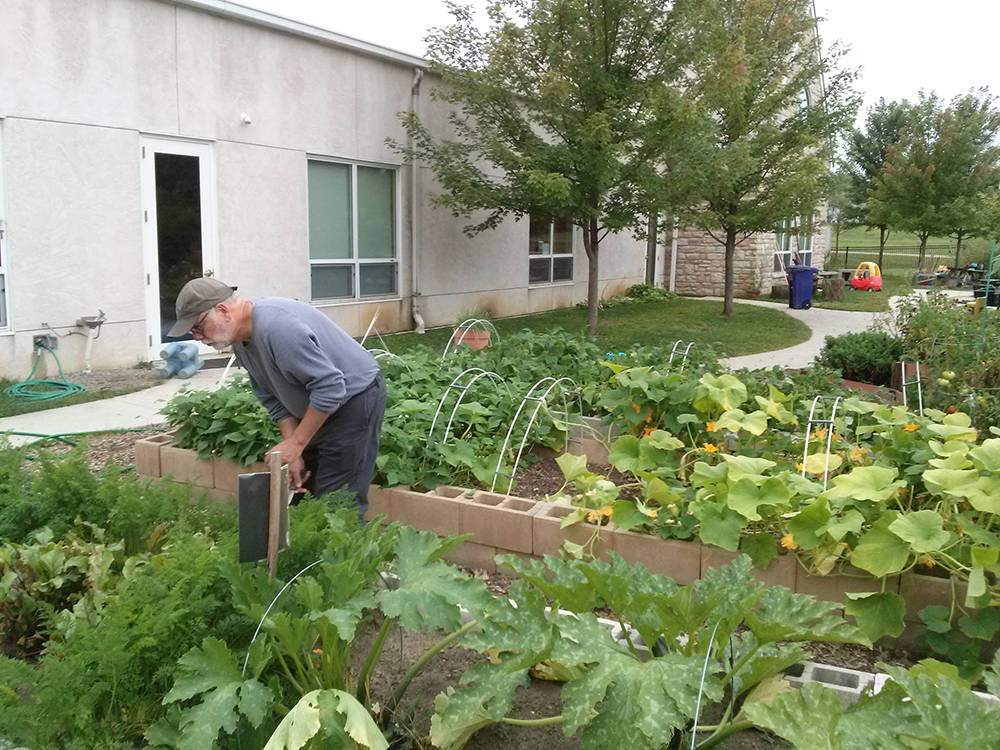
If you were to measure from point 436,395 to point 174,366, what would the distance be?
15.3 ft

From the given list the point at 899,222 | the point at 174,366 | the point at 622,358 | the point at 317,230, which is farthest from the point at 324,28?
the point at 899,222

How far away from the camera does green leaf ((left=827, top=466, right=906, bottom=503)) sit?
3182mm

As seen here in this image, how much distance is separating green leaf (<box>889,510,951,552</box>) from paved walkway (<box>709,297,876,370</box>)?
165 inches

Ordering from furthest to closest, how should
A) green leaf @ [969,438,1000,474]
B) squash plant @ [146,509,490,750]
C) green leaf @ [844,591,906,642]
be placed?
green leaf @ [969,438,1000,474] < green leaf @ [844,591,906,642] < squash plant @ [146,509,490,750]

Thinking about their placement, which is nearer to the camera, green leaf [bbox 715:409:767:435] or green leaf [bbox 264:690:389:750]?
green leaf [bbox 264:690:389:750]

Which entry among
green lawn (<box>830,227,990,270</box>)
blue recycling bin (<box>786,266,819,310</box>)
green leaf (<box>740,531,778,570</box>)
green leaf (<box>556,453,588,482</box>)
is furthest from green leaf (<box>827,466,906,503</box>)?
green lawn (<box>830,227,990,270</box>)


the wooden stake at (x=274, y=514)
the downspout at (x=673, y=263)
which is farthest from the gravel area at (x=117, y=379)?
the downspout at (x=673, y=263)

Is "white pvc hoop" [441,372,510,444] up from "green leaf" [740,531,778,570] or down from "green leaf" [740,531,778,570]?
up

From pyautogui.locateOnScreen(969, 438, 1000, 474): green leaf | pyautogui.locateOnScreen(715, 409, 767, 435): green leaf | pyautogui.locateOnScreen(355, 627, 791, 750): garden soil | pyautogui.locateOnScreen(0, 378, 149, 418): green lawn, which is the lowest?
pyautogui.locateOnScreen(355, 627, 791, 750): garden soil

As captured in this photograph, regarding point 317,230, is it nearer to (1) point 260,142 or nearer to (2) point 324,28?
(1) point 260,142

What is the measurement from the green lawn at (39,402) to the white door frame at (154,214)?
53.6 inches

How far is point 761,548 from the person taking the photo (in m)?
3.38

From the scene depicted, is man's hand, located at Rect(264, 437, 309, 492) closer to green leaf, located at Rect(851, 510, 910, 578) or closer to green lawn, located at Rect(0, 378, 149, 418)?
green leaf, located at Rect(851, 510, 910, 578)

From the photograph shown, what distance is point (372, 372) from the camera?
3.68 metres
